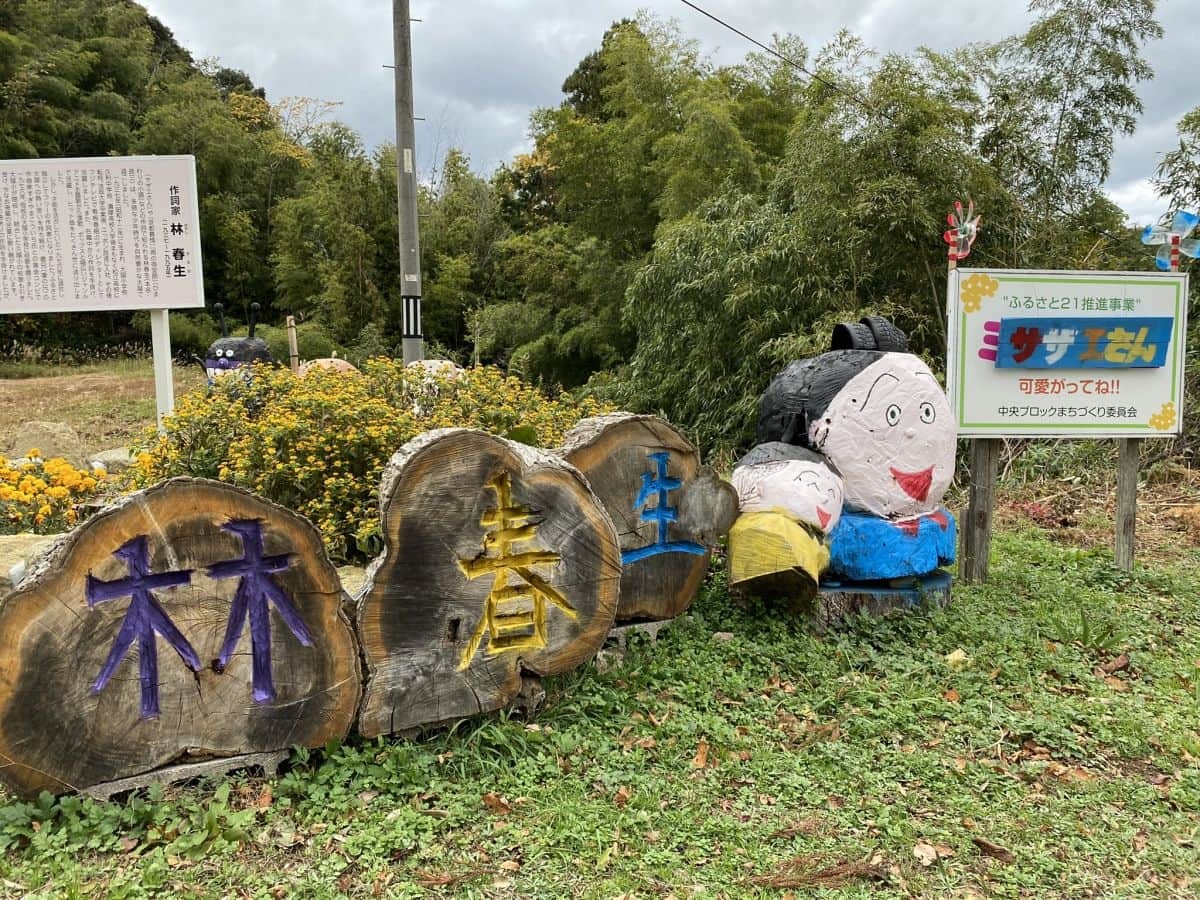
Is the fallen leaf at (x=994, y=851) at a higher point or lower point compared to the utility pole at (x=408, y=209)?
lower

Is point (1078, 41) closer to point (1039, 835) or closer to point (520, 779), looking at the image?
point (1039, 835)

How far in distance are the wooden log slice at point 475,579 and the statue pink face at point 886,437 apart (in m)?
1.19

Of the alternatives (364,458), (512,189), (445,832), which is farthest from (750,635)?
(512,189)

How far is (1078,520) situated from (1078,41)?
14.4ft

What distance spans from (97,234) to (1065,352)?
5.74m

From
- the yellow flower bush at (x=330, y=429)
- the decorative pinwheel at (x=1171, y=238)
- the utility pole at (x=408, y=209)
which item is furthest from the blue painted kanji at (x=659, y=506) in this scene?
the utility pole at (x=408, y=209)

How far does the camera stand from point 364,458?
4020 millimetres

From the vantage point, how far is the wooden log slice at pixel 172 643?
2061mm

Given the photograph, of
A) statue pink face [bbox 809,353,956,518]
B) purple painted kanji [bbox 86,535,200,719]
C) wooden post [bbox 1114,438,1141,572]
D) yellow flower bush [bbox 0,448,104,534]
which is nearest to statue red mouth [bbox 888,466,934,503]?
statue pink face [bbox 809,353,956,518]

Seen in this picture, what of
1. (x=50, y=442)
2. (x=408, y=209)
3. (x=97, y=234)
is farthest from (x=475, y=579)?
(x=50, y=442)

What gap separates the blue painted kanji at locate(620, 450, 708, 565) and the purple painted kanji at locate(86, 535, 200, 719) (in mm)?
1574

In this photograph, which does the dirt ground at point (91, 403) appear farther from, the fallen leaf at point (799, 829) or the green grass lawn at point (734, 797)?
the fallen leaf at point (799, 829)

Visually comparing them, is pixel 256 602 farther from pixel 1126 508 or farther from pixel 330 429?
pixel 1126 508

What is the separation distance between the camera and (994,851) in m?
2.15
